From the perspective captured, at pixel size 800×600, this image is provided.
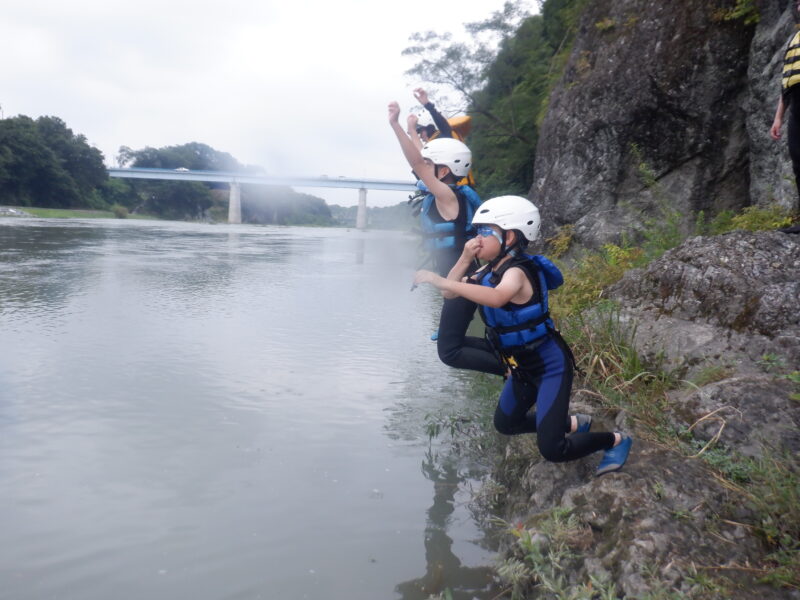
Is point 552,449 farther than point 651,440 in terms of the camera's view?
No

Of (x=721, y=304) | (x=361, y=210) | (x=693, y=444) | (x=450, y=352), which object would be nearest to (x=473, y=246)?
(x=450, y=352)

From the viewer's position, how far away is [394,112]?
4547 mm

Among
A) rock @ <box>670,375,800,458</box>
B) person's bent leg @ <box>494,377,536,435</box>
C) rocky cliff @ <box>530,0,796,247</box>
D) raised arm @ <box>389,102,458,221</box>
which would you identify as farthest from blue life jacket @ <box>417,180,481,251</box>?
rocky cliff @ <box>530,0,796,247</box>

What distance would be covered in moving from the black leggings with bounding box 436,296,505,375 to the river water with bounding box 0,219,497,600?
2.65 ft

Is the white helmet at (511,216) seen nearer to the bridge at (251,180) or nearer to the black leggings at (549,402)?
the black leggings at (549,402)

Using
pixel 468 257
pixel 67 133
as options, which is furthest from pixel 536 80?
pixel 67 133

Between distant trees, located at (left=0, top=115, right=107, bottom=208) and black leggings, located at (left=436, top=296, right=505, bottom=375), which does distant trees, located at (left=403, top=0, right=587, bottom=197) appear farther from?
distant trees, located at (left=0, top=115, right=107, bottom=208)

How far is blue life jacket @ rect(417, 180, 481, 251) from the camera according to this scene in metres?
4.81

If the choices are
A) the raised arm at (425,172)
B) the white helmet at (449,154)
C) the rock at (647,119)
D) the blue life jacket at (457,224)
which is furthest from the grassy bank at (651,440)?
the rock at (647,119)

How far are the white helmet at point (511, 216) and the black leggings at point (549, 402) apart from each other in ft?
2.23

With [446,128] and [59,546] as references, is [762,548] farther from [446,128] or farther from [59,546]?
[446,128]

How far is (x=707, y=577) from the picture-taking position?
2.55 m

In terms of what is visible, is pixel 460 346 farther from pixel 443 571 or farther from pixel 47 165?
pixel 47 165

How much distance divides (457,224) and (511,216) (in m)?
1.18
